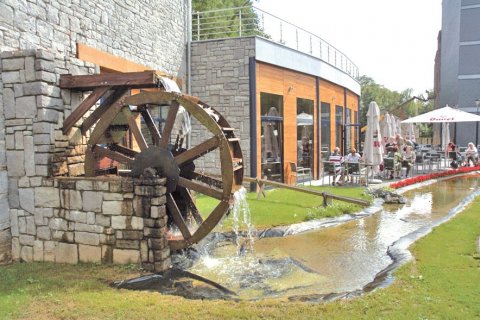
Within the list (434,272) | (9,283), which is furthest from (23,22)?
(434,272)

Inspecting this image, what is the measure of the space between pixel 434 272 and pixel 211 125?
343 cm

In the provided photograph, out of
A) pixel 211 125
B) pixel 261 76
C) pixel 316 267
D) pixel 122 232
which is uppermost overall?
pixel 261 76

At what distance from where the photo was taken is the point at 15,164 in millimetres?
6246

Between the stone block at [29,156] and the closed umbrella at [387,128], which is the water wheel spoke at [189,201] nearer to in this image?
the stone block at [29,156]

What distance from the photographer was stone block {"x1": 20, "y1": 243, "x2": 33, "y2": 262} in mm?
6285

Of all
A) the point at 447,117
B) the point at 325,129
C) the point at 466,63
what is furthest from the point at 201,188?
the point at 466,63

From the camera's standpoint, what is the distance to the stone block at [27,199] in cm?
625

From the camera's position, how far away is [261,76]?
1320cm

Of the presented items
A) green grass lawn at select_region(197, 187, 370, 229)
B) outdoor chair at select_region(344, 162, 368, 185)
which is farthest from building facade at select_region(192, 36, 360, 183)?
green grass lawn at select_region(197, 187, 370, 229)

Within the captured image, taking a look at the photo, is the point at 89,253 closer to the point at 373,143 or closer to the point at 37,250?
the point at 37,250

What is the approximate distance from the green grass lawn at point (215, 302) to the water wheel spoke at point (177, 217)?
961 mm

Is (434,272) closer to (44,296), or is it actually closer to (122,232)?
(122,232)

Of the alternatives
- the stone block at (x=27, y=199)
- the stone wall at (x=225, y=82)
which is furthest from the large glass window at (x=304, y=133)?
the stone block at (x=27, y=199)

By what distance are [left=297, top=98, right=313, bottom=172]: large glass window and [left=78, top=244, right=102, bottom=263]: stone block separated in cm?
1039
